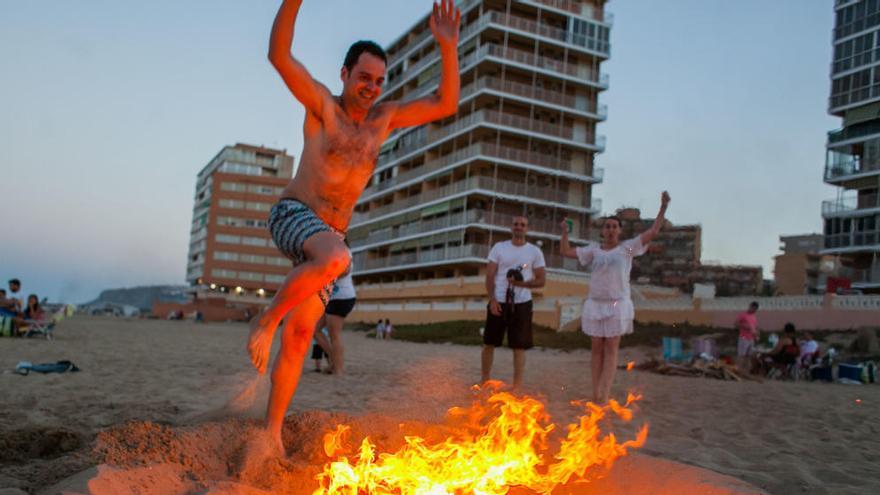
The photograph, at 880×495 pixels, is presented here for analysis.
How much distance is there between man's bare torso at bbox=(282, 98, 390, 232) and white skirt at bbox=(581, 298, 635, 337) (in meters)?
3.67

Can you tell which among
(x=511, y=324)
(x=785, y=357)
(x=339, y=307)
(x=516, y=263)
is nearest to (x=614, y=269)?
(x=516, y=263)

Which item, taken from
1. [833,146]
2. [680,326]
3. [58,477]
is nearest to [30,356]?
[58,477]

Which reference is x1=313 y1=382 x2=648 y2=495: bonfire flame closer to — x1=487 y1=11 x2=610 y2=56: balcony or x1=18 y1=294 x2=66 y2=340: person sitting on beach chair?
x1=18 y1=294 x2=66 y2=340: person sitting on beach chair

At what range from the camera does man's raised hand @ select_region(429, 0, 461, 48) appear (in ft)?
11.4

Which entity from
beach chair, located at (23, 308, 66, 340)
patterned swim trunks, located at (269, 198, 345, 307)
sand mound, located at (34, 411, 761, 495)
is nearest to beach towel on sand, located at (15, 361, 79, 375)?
sand mound, located at (34, 411, 761, 495)

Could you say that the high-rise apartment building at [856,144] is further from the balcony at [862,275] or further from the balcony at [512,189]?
the balcony at [512,189]

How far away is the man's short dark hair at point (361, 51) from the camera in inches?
131

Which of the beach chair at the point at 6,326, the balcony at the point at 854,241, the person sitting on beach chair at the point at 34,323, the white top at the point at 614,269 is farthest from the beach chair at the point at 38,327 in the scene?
the balcony at the point at 854,241

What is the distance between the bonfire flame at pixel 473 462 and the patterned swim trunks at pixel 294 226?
0.92m

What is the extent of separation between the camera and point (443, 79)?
356 centimetres

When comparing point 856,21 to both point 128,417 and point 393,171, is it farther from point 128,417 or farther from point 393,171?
point 128,417

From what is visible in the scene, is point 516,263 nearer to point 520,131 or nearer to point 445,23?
point 445,23

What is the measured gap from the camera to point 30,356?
884 centimetres

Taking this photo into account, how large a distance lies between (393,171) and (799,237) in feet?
162
